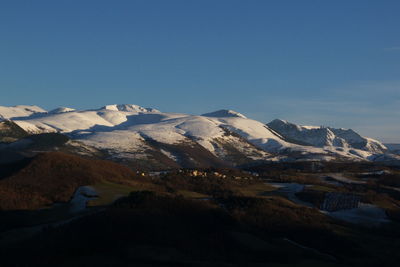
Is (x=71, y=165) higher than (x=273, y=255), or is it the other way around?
(x=71, y=165)

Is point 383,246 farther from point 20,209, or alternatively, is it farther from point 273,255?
point 20,209

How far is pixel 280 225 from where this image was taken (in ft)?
300

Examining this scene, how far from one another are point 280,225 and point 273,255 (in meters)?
25.4

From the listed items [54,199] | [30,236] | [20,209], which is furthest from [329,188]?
[30,236]

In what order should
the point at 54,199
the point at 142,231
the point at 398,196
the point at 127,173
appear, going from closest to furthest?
the point at 142,231
the point at 54,199
the point at 127,173
the point at 398,196

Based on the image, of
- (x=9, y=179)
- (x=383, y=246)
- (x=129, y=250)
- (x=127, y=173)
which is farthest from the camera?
(x=127, y=173)

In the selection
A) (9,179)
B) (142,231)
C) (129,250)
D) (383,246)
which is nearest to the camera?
(129,250)

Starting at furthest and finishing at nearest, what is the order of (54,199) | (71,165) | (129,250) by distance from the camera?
(71,165) < (54,199) < (129,250)

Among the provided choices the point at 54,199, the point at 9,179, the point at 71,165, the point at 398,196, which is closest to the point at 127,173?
the point at 71,165

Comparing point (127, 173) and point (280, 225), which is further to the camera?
point (127, 173)

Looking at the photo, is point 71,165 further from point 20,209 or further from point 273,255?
point 273,255

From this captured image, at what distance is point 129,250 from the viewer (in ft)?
186

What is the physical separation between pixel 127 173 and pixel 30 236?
260 feet

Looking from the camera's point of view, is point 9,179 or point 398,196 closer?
point 9,179
